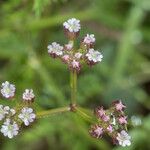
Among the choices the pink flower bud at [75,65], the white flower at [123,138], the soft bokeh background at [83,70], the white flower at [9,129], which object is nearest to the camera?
the white flower at [9,129]

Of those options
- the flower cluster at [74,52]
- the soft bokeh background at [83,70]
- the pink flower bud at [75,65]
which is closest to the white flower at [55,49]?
the flower cluster at [74,52]

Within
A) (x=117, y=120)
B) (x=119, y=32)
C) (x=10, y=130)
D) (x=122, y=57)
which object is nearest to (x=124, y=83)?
(x=122, y=57)

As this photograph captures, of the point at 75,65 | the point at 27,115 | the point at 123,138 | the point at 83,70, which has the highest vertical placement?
the point at 75,65

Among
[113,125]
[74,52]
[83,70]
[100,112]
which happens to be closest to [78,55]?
[74,52]

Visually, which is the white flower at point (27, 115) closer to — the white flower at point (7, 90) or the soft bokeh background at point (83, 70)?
the white flower at point (7, 90)

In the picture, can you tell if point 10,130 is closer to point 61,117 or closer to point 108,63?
point 61,117

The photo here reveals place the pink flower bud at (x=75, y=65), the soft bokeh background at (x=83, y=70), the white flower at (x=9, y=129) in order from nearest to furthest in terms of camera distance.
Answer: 1. the white flower at (x=9, y=129)
2. the pink flower bud at (x=75, y=65)
3. the soft bokeh background at (x=83, y=70)

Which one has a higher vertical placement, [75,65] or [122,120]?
[75,65]

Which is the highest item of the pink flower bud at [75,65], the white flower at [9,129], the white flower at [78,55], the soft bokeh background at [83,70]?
the white flower at [78,55]

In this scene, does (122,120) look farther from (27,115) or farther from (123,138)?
(27,115)
